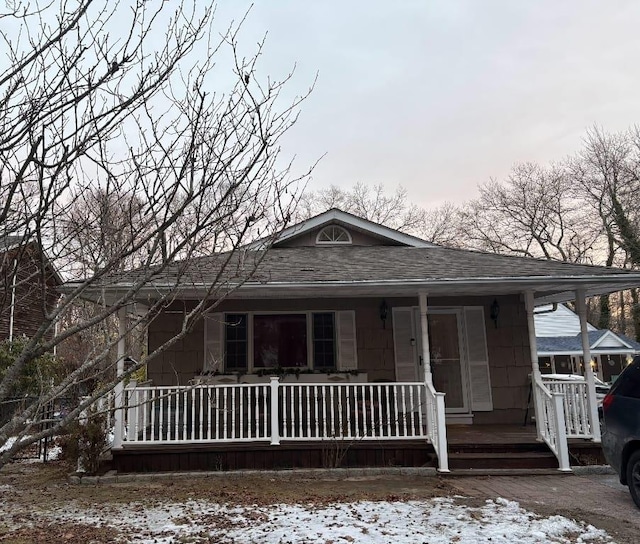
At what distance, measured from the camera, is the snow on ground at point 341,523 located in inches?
185

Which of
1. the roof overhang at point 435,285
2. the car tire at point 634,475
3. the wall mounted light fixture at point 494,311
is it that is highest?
the roof overhang at point 435,285

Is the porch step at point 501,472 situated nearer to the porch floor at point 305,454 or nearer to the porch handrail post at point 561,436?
the porch handrail post at point 561,436

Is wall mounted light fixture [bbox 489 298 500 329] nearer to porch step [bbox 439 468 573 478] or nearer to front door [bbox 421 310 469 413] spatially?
front door [bbox 421 310 469 413]

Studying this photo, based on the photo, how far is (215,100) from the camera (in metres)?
3.74

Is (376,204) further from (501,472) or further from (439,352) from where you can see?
(501,472)

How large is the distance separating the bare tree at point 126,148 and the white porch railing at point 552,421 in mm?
5612

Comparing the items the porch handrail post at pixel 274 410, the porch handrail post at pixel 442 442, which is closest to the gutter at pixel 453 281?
the porch handrail post at pixel 274 410

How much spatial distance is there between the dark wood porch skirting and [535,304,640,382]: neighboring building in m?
12.3

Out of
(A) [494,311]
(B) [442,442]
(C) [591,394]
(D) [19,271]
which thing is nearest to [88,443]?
(B) [442,442]

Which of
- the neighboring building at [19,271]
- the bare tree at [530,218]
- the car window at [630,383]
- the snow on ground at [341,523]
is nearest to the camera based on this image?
the neighboring building at [19,271]

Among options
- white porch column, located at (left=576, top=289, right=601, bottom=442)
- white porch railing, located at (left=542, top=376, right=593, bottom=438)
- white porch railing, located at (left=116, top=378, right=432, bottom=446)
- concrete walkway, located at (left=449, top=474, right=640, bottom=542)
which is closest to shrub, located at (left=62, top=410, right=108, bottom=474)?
white porch railing, located at (left=116, top=378, right=432, bottom=446)

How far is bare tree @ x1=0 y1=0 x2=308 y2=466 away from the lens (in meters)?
2.66

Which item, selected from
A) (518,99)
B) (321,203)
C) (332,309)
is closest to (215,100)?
(332,309)

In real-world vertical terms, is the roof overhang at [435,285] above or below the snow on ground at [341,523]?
above
